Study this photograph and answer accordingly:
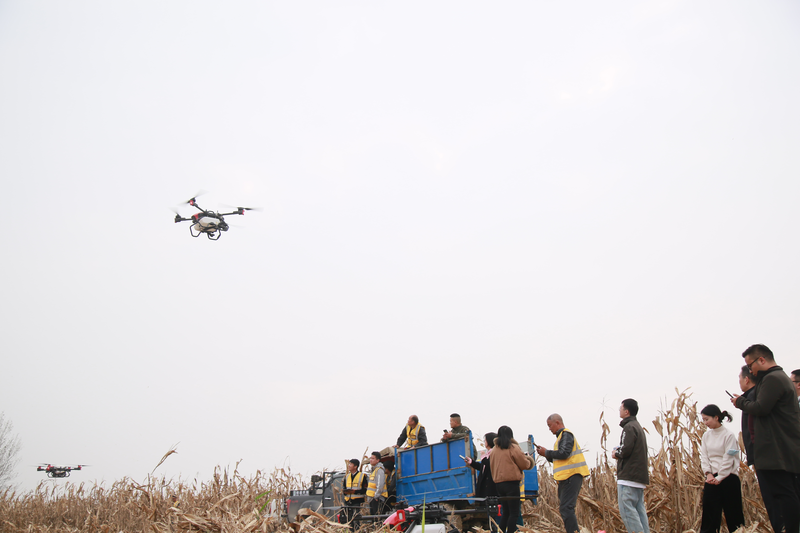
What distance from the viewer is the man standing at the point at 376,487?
9789 mm

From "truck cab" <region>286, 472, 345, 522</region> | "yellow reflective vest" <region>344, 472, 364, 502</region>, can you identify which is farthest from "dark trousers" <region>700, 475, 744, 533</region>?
"truck cab" <region>286, 472, 345, 522</region>

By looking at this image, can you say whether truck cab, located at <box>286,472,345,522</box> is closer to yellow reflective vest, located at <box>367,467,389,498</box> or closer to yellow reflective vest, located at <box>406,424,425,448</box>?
yellow reflective vest, located at <box>367,467,389,498</box>

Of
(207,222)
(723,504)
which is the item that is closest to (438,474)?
(723,504)

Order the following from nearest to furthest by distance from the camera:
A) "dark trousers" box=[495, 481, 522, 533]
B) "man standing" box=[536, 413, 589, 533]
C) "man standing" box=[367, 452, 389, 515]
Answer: "man standing" box=[536, 413, 589, 533] < "dark trousers" box=[495, 481, 522, 533] < "man standing" box=[367, 452, 389, 515]

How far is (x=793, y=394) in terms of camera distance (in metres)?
4.41

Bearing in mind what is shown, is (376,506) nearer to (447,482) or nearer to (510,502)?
(447,482)

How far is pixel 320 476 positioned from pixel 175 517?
818cm

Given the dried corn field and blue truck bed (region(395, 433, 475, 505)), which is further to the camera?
blue truck bed (region(395, 433, 475, 505))

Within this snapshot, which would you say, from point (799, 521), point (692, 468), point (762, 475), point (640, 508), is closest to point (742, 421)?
point (762, 475)

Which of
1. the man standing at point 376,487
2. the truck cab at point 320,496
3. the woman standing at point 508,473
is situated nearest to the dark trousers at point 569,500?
the woman standing at point 508,473

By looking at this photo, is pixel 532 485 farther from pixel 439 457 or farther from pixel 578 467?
pixel 578 467

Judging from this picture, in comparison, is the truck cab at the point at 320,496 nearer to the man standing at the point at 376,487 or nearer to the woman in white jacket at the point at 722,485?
the man standing at the point at 376,487

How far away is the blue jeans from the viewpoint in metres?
5.86

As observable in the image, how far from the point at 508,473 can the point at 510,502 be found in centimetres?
41
